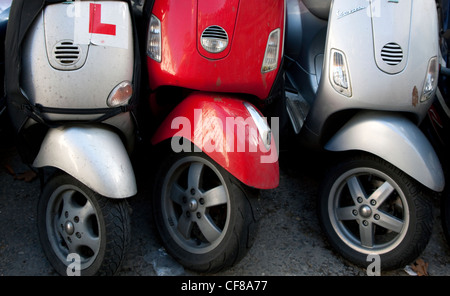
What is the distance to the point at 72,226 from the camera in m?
2.01

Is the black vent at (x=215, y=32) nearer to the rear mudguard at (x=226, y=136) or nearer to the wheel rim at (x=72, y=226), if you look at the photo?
the rear mudguard at (x=226, y=136)

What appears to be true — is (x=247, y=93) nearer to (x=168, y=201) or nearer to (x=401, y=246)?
(x=168, y=201)

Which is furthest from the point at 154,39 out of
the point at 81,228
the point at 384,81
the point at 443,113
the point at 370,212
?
the point at 443,113

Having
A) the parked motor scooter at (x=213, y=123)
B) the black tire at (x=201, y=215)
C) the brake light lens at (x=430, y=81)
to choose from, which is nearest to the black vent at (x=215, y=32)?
the parked motor scooter at (x=213, y=123)

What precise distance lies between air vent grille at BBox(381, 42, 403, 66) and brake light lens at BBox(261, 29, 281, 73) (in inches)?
20.1

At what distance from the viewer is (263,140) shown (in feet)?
6.63

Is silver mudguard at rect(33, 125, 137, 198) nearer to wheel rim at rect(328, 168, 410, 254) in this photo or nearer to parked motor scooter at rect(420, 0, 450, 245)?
wheel rim at rect(328, 168, 410, 254)

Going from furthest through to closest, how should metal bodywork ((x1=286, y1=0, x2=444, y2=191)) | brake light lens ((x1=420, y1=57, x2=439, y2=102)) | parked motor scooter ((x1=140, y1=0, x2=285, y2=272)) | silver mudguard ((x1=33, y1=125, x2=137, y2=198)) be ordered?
brake light lens ((x1=420, y1=57, x2=439, y2=102)) < metal bodywork ((x1=286, y1=0, x2=444, y2=191)) < parked motor scooter ((x1=140, y1=0, x2=285, y2=272)) < silver mudguard ((x1=33, y1=125, x2=137, y2=198))

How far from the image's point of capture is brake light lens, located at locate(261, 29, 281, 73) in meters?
2.20

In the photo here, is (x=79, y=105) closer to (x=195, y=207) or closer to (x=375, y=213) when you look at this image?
(x=195, y=207)

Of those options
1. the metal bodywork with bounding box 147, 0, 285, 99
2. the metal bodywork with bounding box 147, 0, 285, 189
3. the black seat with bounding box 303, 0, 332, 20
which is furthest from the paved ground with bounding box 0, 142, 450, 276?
the black seat with bounding box 303, 0, 332, 20

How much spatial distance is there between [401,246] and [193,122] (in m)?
1.14

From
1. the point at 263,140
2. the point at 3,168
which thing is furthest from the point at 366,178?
the point at 3,168

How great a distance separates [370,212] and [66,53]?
158 centimetres
